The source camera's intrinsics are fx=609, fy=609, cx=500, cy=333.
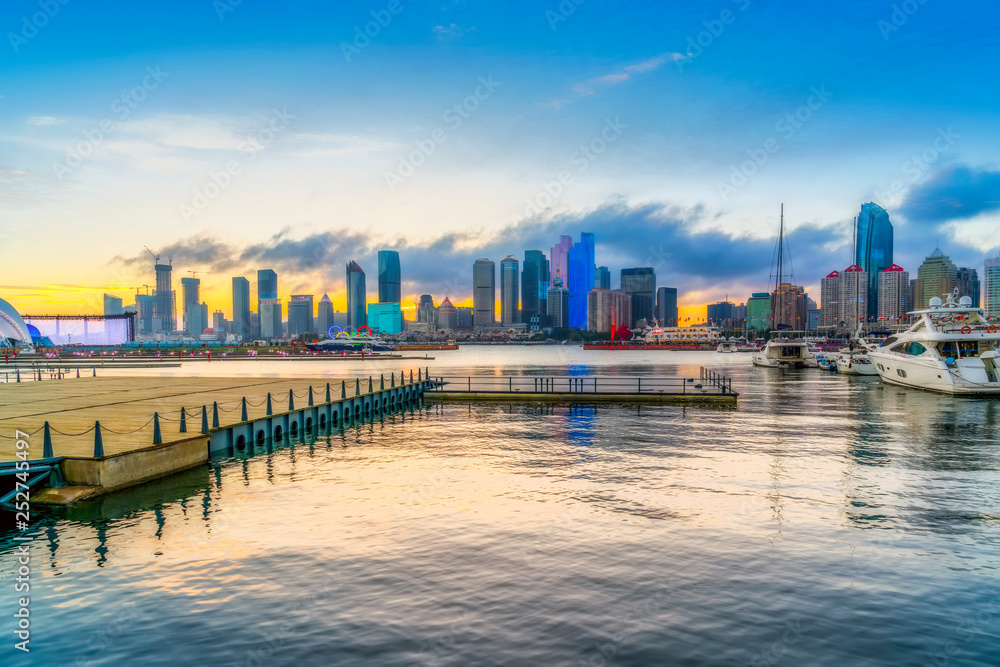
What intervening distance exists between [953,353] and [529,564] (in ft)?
219


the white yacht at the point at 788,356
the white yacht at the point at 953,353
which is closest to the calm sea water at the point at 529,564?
the white yacht at the point at 953,353

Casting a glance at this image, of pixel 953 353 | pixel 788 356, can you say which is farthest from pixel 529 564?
pixel 788 356

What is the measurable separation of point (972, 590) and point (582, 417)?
33.0 meters

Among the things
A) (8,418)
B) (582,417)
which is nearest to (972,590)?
(582,417)

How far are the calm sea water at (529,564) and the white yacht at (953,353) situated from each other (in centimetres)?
3623

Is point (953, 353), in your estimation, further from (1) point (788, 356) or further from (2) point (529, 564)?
(2) point (529, 564)

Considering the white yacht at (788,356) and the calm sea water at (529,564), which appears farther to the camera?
the white yacht at (788,356)

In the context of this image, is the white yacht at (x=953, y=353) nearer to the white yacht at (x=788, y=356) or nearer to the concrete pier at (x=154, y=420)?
the white yacht at (x=788, y=356)

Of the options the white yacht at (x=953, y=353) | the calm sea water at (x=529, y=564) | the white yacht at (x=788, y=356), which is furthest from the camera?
the white yacht at (x=788, y=356)

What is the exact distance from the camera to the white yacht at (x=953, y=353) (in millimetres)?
60656

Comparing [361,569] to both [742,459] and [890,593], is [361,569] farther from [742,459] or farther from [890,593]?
[742,459]

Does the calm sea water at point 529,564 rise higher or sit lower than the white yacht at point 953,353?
lower

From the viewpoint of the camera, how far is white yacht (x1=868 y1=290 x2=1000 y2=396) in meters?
60.7

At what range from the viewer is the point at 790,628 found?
43.5 ft
